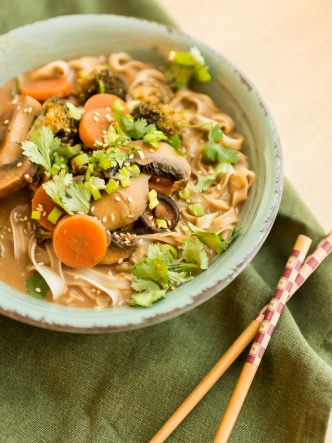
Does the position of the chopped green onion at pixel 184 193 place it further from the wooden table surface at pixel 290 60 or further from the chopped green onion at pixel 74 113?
the wooden table surface at pixel 290 60

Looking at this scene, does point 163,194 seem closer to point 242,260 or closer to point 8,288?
point 242,260

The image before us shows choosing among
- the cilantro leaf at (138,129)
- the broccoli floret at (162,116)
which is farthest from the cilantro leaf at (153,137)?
the broccoli floret at (162,116)

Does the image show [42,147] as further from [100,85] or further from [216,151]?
[216,151]

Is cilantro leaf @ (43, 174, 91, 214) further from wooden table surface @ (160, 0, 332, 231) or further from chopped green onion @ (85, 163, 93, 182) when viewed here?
wooden table surface @ (160, 0, 332, 231)

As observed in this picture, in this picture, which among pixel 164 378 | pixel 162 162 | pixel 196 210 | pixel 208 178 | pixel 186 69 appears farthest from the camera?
pixel 186 69

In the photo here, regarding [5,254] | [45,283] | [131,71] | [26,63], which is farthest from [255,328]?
[26,63]

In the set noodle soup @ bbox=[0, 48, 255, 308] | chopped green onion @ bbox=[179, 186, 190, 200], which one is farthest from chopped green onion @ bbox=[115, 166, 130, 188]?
chopped green onion @ bbox=[179, 186, 190, 200]

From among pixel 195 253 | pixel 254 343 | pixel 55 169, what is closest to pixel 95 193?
pixel 55 169

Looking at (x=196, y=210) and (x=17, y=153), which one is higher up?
(x=196, y=210)
